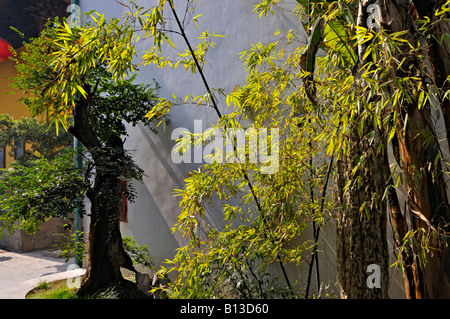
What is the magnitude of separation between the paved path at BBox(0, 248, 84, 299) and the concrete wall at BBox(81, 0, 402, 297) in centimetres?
138

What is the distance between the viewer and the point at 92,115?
13.1 feet

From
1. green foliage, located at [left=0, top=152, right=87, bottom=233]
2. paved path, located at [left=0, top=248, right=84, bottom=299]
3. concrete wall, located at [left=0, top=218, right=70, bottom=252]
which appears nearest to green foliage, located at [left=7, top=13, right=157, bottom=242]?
green foliage, located at [left=0, top=152, right=87, bottom=233]

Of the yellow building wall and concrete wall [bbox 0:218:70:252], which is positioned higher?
the yellow building wall

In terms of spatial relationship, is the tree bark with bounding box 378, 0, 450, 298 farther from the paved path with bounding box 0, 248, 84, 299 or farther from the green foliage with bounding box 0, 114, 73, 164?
the green foliage with bounding box 0, 114, 73, 164

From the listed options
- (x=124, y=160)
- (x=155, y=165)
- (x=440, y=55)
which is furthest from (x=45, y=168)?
(x=440, y=55)

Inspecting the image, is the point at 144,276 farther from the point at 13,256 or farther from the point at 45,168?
the point at 13,256

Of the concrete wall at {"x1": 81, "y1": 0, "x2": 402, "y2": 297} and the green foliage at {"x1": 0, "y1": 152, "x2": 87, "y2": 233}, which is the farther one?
the green foliage at {"x1": 0, "y1": 152, "x2": 87, "y2": 233}

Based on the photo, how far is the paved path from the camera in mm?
4863

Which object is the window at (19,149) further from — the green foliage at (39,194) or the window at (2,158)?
the green foliage at (39,194)

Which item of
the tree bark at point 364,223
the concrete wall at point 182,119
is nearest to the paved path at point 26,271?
the concrete wall at point 182,119

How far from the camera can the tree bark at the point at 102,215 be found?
12.1 ft

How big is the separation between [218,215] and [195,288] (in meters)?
1.87

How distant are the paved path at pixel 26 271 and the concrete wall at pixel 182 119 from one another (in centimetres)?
138

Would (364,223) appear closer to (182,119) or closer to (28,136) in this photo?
(182,119)
